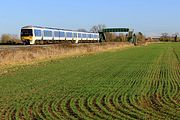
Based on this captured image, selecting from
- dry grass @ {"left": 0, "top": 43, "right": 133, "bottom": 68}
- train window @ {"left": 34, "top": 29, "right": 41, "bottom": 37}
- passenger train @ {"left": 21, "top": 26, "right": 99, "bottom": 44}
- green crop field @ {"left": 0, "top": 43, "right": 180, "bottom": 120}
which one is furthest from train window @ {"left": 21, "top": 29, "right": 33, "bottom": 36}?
green crop field @ {"left": 0, "top": 43, "right": 180, "bottom": 120}

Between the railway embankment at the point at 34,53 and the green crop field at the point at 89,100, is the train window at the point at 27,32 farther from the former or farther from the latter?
the green crop field at the point at 89,100

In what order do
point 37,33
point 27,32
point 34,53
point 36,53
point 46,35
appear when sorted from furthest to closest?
point 46,35 → point 37,33 → point 27,32 → point 36,53 → point 34,53

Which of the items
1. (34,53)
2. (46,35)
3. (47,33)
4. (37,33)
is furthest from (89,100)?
(47,33)

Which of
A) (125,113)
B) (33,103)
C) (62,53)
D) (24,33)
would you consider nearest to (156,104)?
(125,113)

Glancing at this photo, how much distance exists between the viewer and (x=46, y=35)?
192ft

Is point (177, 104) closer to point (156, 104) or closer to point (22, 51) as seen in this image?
point (156, 104)

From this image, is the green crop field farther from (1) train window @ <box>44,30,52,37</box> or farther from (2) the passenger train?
(1) train window @ <box>44,30,52,37</box>

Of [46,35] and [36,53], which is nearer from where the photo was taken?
[36,53]

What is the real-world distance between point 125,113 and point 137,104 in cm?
179

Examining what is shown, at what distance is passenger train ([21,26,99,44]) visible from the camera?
5317 centimetres

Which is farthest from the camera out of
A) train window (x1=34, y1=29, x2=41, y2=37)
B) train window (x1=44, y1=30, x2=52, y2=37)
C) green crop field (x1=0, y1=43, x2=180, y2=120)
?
train window (x1=44, y1=30, x2=52, y2=37)

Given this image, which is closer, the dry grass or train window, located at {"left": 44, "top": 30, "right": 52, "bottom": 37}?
the dry grass

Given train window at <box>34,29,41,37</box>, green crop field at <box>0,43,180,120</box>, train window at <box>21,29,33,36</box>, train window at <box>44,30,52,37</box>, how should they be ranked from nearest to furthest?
green crop field at <box>0,43,180,120</box> → train window at <box>21,29,33,36</box> → train window at <box>34,29,41,37</box> → train window at <box>44,30,52,37</box>

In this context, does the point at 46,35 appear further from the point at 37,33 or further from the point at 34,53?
the point at 34,53
